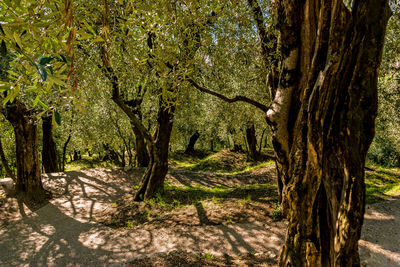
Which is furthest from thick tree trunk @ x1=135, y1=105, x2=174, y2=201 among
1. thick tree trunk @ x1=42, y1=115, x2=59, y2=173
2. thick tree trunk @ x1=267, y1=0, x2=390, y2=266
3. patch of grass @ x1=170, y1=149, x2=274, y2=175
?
patch of grass @ x1=170, y1=149, x2=274, y2=175

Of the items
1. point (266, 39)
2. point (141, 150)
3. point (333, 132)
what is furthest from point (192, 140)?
point (333, 132)

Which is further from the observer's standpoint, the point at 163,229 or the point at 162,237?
the point at 163,229

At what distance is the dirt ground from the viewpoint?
17.2ft

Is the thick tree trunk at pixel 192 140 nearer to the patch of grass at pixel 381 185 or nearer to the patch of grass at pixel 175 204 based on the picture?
Answer: the patch of grass at pixel 381 185

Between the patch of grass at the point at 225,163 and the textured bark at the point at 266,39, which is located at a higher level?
the textured bark at the point at 266,39

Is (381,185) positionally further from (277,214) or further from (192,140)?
(192,140)

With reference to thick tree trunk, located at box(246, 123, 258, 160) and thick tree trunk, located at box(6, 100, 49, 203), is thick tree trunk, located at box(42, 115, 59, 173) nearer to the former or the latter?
thick tree trunk, located at box(6, 100, 49, 203)

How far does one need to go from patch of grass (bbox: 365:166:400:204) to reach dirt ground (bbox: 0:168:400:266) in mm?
627

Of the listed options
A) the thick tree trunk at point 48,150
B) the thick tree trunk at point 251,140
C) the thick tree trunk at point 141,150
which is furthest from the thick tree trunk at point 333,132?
the thick tree trunk at point 251,140

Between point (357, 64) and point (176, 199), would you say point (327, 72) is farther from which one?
point (176, 199)

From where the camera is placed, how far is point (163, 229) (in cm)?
689

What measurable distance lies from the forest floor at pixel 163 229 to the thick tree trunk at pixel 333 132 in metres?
2.48

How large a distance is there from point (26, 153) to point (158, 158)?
524cm

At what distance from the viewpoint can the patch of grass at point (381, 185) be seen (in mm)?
8477
